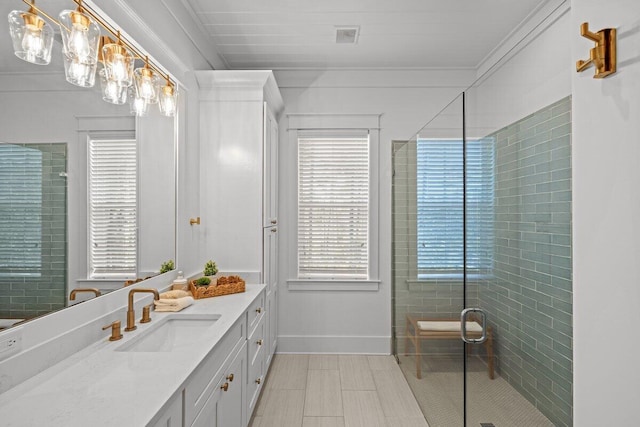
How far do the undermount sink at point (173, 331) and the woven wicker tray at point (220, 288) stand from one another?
1.22 feet

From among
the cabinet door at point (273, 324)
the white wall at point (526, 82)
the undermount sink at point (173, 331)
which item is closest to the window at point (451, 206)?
the white wall at point (526, 82)

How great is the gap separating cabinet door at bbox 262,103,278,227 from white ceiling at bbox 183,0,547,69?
610 millimetres

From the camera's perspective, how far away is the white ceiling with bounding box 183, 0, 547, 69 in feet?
8.43

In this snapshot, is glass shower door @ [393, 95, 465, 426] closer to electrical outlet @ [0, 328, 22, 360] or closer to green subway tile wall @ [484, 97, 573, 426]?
green subway tile wall @ [484, 97, 573, 426]

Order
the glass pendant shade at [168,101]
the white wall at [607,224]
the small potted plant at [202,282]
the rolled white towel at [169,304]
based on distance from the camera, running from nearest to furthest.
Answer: the white wall at [607,224] < the rolled white towel at [169,304] < the glass pendant shade at [168,101] < the small potted plant at [202,282]

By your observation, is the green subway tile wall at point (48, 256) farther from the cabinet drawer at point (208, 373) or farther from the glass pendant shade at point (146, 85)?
the glass pendant shade at point (146, 85)

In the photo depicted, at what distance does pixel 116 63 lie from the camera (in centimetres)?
168

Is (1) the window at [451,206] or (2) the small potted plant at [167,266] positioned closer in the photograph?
(1) the window at [451,206]

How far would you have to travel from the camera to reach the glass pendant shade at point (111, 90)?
1.64 metres

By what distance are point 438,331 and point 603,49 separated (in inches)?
67.6

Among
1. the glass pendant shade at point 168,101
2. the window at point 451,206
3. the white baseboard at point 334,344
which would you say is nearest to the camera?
the window at point 451,206

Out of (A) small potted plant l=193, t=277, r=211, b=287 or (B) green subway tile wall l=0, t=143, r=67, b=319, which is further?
(A) small potted plant l=193, t=277, r=211, b=287

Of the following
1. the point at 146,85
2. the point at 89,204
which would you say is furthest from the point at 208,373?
the point at 146,85

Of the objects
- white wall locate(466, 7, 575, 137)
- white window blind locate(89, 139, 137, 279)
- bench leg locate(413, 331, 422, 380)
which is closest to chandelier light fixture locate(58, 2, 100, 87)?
white window blind locate(89, 139, 137, 279)
